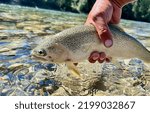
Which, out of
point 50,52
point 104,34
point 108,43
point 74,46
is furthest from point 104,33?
point 50,52

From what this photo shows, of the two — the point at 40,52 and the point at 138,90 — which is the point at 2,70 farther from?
the point at 40,52

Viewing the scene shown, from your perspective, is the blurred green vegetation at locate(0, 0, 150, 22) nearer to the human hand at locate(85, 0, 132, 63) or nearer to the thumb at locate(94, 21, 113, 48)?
the human hand at locate(85, 0, 132, 63)

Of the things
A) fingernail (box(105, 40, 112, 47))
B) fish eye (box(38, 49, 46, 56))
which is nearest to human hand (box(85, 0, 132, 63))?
fingernail (box(105, 40, 112, 47))

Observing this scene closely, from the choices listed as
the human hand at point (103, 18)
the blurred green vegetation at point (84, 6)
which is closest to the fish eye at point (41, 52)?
the human hand at point (103, 18)

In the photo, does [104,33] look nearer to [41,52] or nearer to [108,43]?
[108,43]

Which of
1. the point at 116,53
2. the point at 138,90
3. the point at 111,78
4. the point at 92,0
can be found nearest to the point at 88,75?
the point at 111,78

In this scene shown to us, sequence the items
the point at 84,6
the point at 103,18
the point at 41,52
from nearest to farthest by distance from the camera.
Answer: the point at 41,52 → the point at 103,18 → the point at 84,6

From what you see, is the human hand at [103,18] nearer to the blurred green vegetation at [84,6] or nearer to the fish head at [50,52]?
the fish head at [50,52]
